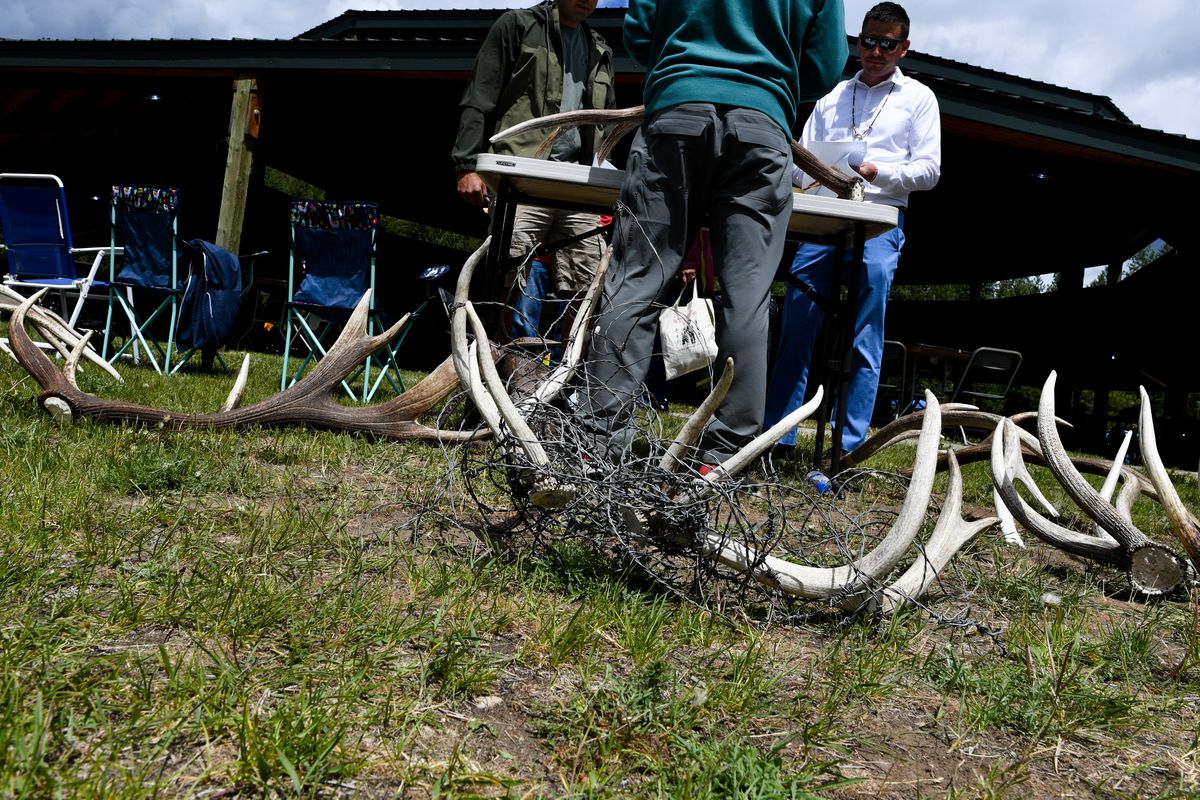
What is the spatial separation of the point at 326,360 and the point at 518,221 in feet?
4.83

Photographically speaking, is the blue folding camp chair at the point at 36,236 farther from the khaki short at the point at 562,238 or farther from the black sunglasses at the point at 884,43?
the black sunglasses at the point at 884,43

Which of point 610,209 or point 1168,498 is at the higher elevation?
point 610,209

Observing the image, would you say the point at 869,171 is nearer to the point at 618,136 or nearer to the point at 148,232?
the point at 618,136

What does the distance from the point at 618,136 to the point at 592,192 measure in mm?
250

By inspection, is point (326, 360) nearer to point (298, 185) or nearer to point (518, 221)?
point (518, 221)

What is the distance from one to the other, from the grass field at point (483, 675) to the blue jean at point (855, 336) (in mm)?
1834

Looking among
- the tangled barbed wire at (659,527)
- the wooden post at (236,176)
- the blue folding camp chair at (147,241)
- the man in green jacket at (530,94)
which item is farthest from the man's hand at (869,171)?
the wooden post at (236,176)

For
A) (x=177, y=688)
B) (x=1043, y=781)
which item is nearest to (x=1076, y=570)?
(x=1043, y=781)

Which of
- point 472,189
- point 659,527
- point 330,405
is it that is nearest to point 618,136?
point 472,189

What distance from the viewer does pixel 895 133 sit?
4082 millimetres

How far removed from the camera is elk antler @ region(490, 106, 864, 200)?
3211 mm

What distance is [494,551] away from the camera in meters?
1.95

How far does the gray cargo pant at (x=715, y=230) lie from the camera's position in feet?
8.57

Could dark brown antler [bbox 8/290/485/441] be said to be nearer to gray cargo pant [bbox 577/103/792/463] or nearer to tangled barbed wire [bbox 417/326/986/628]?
gray cargo pant [bbox 577/103/792/463]
